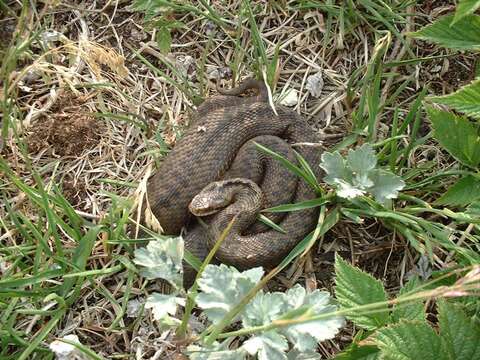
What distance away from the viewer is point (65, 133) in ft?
14.8

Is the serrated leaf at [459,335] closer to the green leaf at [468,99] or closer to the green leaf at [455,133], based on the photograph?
the green leaf at [468,99]

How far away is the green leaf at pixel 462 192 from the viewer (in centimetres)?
374

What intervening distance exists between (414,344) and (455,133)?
4.51 ft

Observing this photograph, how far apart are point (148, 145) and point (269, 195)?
0.86 metres

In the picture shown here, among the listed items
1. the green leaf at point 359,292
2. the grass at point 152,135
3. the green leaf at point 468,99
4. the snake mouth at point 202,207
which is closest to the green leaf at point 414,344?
the green leaf at point 359,292

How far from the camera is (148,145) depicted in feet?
14.7

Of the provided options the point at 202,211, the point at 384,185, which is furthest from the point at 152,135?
the point at 384,185

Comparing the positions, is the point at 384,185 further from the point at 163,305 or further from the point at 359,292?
the point at 163,305

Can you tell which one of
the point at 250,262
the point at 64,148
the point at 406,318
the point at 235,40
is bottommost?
the point at 250,262

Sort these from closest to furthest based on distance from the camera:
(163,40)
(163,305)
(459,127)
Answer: (163,305)
(459,127)
(163,40)

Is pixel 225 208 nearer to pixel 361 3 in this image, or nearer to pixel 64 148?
pixel 64 148

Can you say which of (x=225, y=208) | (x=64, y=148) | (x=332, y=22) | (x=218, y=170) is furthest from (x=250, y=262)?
(x=332, y=22)

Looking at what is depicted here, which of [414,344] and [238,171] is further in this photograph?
[238,171]

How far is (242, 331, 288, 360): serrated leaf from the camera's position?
249 cm
